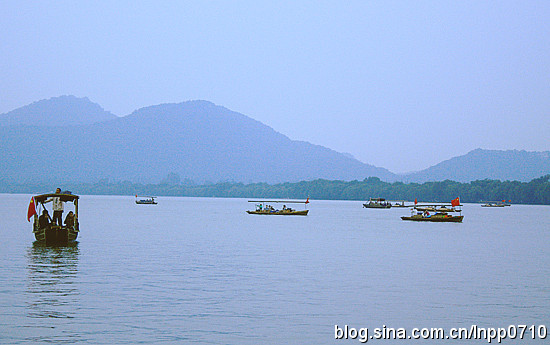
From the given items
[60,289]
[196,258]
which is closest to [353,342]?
[60,289]

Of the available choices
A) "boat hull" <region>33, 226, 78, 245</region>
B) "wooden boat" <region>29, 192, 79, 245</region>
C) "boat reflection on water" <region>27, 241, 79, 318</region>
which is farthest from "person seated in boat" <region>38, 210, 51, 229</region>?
"boat reflection on water" <region>27, 241, 79, 318</region>

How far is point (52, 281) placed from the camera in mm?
37219

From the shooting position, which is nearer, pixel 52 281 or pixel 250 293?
pixel 250 293

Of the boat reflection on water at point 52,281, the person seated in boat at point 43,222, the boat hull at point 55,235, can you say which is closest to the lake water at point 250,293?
the boat reflection on water at point 52,281

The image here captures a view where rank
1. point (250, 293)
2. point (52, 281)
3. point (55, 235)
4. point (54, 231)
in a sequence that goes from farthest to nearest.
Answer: point (55, 235)
point (54, 231)
point (52, 281)
point (250, 293)

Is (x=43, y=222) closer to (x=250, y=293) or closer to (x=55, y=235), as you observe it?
(x=55, y=235)

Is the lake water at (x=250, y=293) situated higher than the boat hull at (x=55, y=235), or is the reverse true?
the boat hull at (x=55, y=235)

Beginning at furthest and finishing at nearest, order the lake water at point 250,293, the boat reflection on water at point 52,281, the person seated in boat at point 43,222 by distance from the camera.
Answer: the person seated in boat at point 43,222 < the boat reflection on water at point 52,281 < the lake water at point 250,293

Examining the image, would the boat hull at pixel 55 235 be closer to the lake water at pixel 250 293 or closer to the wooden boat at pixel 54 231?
the wooden boat at pixel 54 231

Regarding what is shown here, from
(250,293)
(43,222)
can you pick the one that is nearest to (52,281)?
(250,293)

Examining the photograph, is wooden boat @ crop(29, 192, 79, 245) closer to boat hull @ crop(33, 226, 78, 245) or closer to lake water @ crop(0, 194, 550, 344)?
boat hull @ crop(33, 226, 78, 245)

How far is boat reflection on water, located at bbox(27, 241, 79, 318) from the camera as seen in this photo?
28.6 metres

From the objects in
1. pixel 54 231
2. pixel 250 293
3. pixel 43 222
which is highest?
pixel 43 222

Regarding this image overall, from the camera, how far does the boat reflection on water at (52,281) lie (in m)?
28.6
